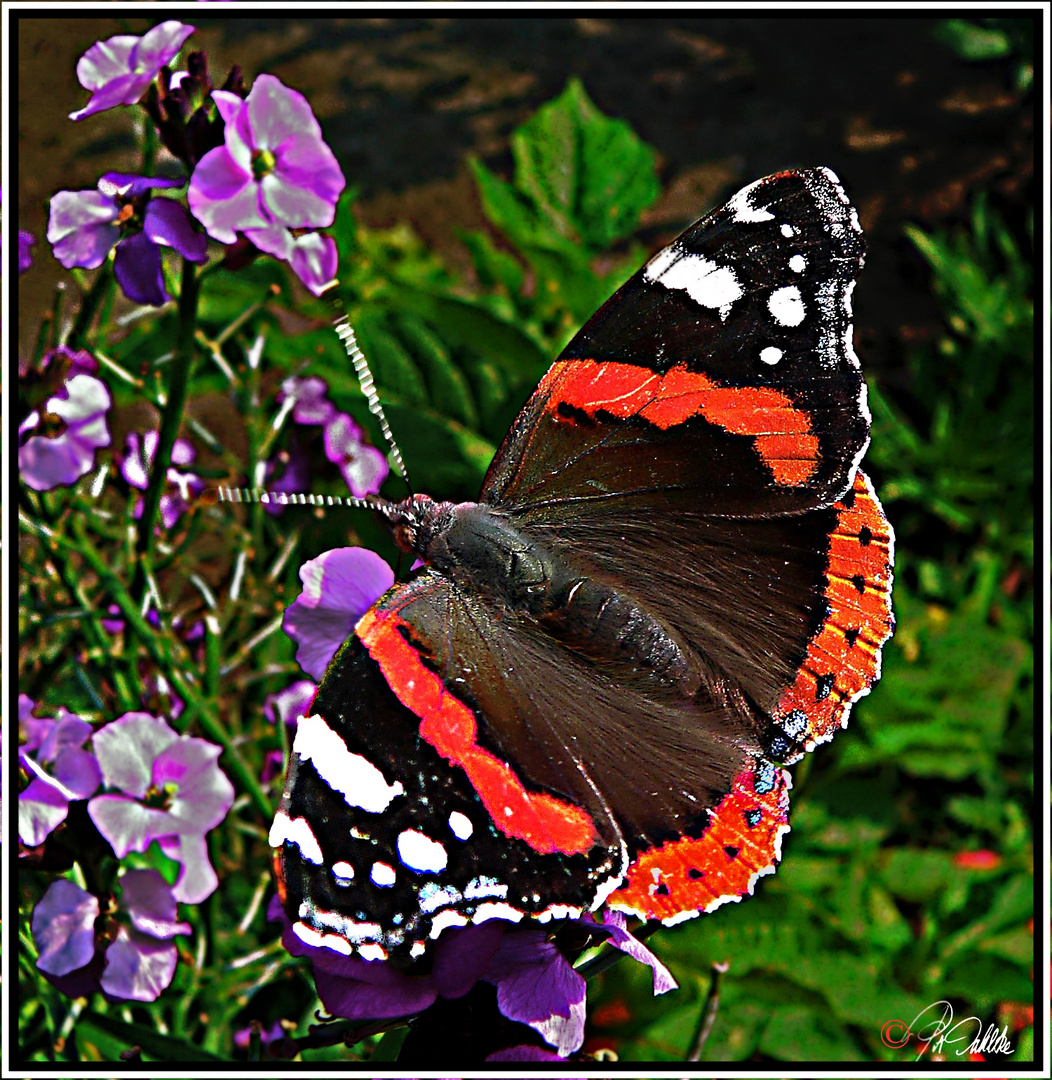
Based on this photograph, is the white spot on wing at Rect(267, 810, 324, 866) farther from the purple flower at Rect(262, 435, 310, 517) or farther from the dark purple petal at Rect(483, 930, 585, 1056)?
the purple flower at Rect(262, 435, 310, 517)

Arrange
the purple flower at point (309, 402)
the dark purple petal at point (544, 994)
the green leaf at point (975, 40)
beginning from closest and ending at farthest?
the dark purple petal at point (544, 994) < the purple flower at point (309, 402) < the green leaf at point (975, 40)

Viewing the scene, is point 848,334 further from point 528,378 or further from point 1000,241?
point 1000,241

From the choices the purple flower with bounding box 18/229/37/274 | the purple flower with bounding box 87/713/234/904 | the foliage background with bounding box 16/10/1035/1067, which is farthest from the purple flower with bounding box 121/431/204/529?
the purple flower with bounding box 87/713/234/904

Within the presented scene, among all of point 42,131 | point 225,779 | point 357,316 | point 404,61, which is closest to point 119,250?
point 225,779

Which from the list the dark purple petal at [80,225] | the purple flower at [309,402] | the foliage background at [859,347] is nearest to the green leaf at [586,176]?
the foliage background at [859,347]

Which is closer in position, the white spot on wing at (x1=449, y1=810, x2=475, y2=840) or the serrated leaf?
the white spot on wing at (x1=449, y1=810, x2=475, y2=840)

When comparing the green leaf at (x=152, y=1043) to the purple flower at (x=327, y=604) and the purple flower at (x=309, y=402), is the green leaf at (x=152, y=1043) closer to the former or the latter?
the purple flower at (x=327, y=604)

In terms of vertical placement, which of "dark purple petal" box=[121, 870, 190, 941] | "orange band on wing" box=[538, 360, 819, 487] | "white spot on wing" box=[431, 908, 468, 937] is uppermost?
"orange band on wing" box=[538, 360, 819, 487]

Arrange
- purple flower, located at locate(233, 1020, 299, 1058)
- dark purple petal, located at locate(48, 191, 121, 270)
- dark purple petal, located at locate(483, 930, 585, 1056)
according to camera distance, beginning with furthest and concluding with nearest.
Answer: dark purple petal, located at locate(48, 191, 121, 270) < purple flower, located at locate(233, 1020, 299, 1058) < dark purple petal, located at locate(483, 930, 585, 1056)
